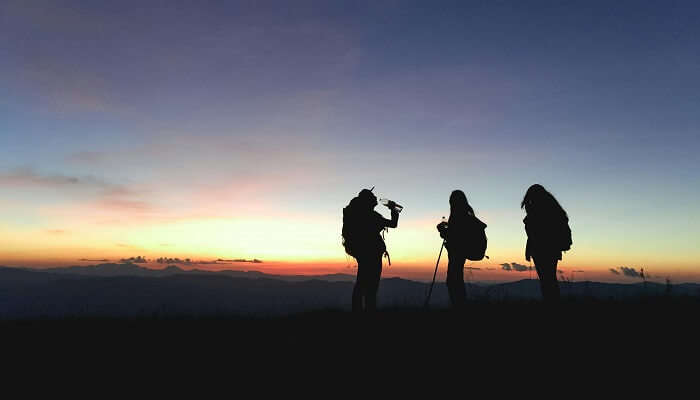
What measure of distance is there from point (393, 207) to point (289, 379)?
16.3 feet

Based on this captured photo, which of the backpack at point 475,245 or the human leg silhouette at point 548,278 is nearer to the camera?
the human leg silhouette at point 548,278

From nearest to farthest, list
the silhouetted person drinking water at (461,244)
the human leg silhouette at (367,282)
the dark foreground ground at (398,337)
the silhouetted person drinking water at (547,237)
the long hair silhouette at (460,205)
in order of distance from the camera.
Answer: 1. the dark foreground ground at (398,337)
2. the silhouetted person drinking water at (547,237)
3. the human leg silhouette at (367,282)
4. the silhouetted person drinking water at (461,244)
5. the long hair silhouette at (460,205)

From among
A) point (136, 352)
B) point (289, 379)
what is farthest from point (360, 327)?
point (136, 352)

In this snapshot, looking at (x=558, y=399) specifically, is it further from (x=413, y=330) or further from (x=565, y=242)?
(x=565, y=242)

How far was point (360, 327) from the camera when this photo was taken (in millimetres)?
7598

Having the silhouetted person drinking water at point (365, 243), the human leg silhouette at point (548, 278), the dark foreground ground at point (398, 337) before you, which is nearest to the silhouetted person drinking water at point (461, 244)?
the dark foreground ground at point (398, 337)

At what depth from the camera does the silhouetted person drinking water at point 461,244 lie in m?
8.66

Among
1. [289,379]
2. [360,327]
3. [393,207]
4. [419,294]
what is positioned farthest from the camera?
[419,294]

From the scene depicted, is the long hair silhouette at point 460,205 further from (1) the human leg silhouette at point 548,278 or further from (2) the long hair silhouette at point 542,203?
(1) the human leg silhouette at point 548,278

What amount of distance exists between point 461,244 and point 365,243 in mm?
1929

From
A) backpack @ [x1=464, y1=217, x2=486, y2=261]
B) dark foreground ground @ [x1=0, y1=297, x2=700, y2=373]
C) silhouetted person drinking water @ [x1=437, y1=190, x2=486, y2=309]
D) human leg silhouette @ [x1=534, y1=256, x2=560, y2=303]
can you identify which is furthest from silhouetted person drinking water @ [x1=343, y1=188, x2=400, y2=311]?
human leg silhouette @ [x1=534, y1=256, x2=560, y2=303]

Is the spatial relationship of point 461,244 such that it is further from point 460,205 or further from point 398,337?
point 398,337

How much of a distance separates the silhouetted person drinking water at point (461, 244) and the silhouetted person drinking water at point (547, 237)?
96 cm

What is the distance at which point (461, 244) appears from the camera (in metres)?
8.65
